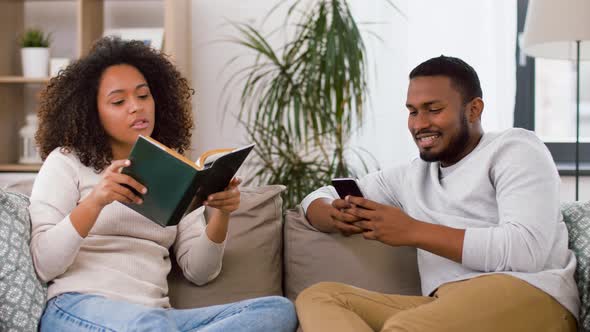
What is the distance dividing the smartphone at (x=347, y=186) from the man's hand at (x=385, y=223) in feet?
0.10

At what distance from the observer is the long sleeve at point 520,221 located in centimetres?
169

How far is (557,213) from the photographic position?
1767mm

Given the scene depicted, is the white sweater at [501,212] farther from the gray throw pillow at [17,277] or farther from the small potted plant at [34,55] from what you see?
the small potted plant at [34,55]

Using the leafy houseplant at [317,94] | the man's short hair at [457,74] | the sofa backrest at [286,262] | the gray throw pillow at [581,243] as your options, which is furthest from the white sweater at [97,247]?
the leafy houseplant at [317,94]

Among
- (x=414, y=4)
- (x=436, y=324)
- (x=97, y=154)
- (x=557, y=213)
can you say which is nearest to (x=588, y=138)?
(x=414, y=4)

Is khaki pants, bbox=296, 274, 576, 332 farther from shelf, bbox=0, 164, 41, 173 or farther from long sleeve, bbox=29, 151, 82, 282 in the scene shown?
shelf, bbox=0, 164, 41, 173

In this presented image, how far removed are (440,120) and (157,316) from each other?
861 mm

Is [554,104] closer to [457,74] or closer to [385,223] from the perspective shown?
[457,74]

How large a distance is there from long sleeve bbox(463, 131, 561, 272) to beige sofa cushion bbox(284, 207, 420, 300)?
0.32m

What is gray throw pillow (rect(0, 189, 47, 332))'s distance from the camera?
1.58 m

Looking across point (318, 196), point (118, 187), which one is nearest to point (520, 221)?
point (318, 196)

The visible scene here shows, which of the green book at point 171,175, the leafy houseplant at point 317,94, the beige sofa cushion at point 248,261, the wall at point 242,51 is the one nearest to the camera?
the green book at point 171,175

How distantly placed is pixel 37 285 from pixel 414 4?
242cm

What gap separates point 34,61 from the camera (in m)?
3.45
